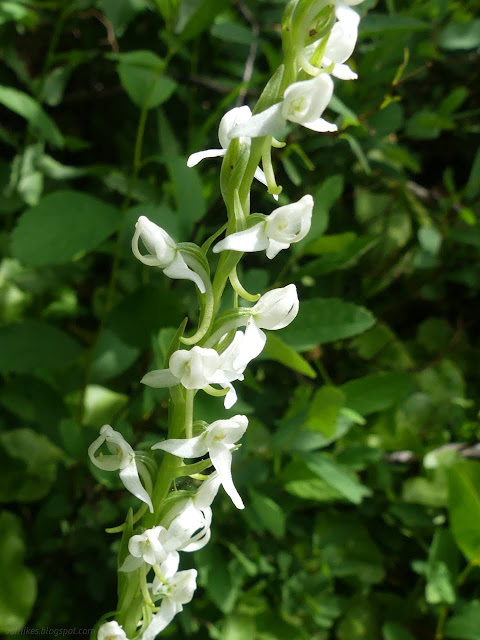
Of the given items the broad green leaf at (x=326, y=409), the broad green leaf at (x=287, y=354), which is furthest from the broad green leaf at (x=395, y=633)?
the broad green leaf at (x=287, y=354)

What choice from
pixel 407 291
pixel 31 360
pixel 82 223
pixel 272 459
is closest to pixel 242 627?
pixel 272 459

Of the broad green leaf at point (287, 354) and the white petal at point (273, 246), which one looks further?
the broad green leaf at point (287, 354)

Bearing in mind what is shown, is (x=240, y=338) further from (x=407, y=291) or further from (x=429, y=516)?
Answer: (x=407, y=291)

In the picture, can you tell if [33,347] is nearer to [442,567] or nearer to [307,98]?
[307,98]

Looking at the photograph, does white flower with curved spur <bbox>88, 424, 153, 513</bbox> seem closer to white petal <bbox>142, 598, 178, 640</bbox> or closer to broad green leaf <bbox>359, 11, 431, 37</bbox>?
white petal <bbox>142, 598, 178, 640</bbox>

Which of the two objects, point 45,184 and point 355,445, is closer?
point 355,445

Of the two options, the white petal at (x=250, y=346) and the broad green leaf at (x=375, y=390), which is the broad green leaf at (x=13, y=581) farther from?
the white petal at (x=250, y=346)

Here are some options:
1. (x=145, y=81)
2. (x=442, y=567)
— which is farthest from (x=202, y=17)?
(x=442, y=567)
